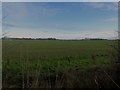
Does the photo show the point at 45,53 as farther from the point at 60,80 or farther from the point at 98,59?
the point at 60,80

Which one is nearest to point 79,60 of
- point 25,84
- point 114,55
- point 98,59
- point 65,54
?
point 65,54

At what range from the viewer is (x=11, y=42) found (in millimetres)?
5297

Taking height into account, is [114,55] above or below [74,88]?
above

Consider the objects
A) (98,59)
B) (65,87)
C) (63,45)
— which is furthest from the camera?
(63,45)

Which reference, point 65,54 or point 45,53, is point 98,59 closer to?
point 45,53

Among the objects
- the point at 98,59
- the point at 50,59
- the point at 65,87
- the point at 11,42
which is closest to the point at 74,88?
the point at 65,87

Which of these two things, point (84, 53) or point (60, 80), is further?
point (84, 53)

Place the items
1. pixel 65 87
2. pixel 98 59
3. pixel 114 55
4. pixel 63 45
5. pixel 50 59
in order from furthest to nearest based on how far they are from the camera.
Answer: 1. pixel 63 45
2. pixel 50 59
3. pixel 98 59
4. pixel 114 55
5. pixel 65 87

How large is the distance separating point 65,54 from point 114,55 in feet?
10.6

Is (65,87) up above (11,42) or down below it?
below

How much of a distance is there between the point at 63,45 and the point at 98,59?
2.21 metres

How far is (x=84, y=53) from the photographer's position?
327 inches

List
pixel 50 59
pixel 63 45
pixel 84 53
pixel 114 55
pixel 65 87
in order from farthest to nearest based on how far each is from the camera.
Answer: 1. pixel 63 45
2. pixel 84 53
3. pixel 50 59
4. pixel 114 55
5. pixel 65 87

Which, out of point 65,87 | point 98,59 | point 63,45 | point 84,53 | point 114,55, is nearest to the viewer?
point 65,87
